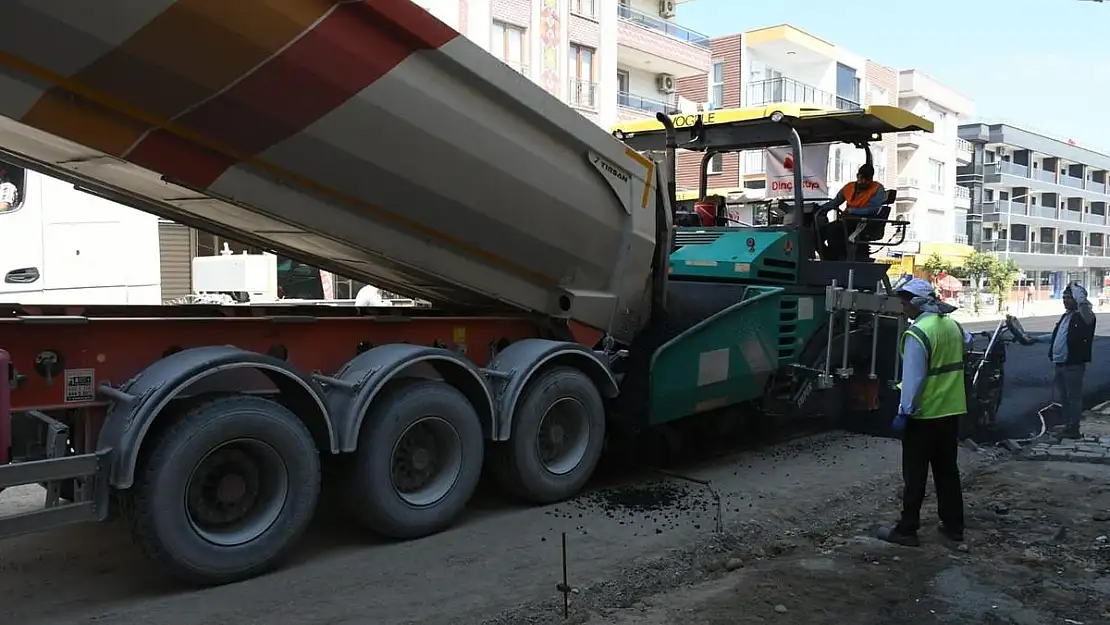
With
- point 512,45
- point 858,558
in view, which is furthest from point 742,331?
point 512,45

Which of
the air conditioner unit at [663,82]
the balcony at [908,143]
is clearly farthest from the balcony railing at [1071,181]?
the air conditioner unit at [663,82]

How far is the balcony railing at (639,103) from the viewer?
88.2ft

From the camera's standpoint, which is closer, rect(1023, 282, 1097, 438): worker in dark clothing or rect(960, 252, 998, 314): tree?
rect(1023, 282, 1097, 438): worker in dark clothing

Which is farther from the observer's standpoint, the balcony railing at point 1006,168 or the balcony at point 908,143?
the balcony railing at point 1006,168

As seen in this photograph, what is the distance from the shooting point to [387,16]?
4.29 metres

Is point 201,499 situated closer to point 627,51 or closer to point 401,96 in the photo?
point 401,96

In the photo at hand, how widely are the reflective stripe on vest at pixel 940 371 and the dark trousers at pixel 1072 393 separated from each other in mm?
4098

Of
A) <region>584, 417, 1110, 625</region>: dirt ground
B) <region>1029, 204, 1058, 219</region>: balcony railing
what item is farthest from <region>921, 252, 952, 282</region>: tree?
<region>584, 417, 1110, 625</region>: dirt ground

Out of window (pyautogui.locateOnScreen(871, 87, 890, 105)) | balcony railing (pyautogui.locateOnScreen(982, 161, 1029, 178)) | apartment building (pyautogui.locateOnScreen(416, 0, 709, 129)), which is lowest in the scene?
apartment building (pyautogui.locateOnScreen(416, 0, 709, 129))

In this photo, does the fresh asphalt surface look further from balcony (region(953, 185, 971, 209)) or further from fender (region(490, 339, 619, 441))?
balcony (region(953, 185, 971, 209))

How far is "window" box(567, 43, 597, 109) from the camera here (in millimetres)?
23938

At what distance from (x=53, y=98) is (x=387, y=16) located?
148 cm

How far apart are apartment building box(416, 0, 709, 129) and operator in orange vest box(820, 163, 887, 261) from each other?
1308 centimetres

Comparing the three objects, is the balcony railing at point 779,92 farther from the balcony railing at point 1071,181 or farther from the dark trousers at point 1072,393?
the balcony railing at point 1071,181
